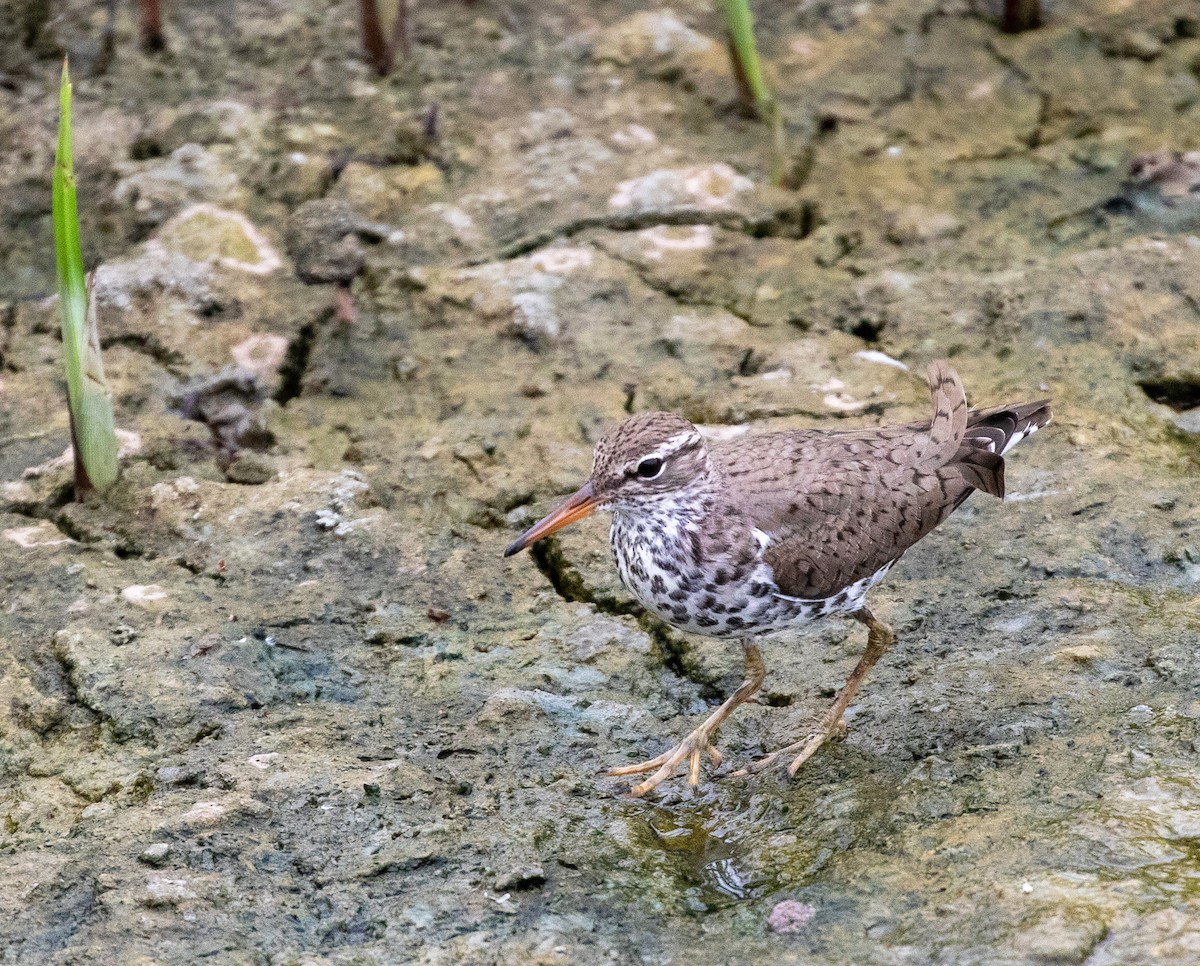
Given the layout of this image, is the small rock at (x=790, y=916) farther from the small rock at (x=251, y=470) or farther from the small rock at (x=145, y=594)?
the small rock at (x=251, y=470)

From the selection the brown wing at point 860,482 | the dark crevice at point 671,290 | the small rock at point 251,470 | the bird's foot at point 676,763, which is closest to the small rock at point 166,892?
the bird's foot at point 676,763

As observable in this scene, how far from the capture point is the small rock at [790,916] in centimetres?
359

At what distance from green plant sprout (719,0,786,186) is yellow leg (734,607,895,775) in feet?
9.56

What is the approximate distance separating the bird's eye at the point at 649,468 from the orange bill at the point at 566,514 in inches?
6.7

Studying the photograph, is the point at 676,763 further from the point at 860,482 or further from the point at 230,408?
the point at 230,408

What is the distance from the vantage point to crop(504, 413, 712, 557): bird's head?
4.43 meters

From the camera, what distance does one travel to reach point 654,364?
605 centimetres

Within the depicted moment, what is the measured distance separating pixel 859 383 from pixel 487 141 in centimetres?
231

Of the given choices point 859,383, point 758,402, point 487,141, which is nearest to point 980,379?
point 859,383

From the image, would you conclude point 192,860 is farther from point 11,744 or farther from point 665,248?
point 665,248

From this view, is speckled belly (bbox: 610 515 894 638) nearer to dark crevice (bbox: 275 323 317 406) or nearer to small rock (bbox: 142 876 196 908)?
small rock (bbox: 142 876 196 908)

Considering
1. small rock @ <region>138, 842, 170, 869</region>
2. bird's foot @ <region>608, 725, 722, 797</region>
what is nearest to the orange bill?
bird's foot @ <region>608, 725, 722, 797</region>

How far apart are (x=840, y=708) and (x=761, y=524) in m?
0.64

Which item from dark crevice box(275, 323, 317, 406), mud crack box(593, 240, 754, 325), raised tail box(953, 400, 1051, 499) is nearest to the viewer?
raised tail box(953, 400, 1051, 499)
